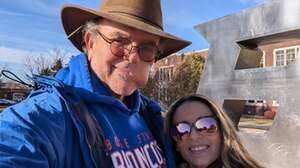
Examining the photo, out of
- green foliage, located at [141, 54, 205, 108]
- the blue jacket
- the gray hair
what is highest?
the gray hair

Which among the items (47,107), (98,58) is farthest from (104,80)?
(47,107)

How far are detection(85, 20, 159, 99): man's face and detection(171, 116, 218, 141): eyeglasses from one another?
65 centimetres

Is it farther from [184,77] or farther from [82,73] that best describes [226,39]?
[184,77]

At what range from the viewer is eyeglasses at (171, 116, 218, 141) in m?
2.33

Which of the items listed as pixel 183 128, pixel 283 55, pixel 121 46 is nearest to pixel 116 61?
pixel 121 46

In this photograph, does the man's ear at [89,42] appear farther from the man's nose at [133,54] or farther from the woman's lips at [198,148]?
the woman's lips at [198,148]

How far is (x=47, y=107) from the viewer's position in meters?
1.36

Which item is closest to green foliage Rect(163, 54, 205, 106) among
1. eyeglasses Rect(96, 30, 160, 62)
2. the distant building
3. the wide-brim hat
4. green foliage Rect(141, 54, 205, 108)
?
green foliage Rect(141, 54, 205, 108)

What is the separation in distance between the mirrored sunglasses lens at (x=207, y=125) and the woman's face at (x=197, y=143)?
0.07ft

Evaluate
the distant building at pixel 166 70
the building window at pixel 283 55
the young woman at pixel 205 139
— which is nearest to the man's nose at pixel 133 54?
the young woman at pixel 205 139

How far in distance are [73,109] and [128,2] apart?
59 cm

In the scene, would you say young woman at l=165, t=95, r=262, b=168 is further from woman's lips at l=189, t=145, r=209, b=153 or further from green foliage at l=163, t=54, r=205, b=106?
green foliage at l=163, t=54, r=205, b=106

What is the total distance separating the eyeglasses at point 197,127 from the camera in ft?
7.63

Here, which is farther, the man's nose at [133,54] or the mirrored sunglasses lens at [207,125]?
the mirrored sunglasses lens at [207,125]
